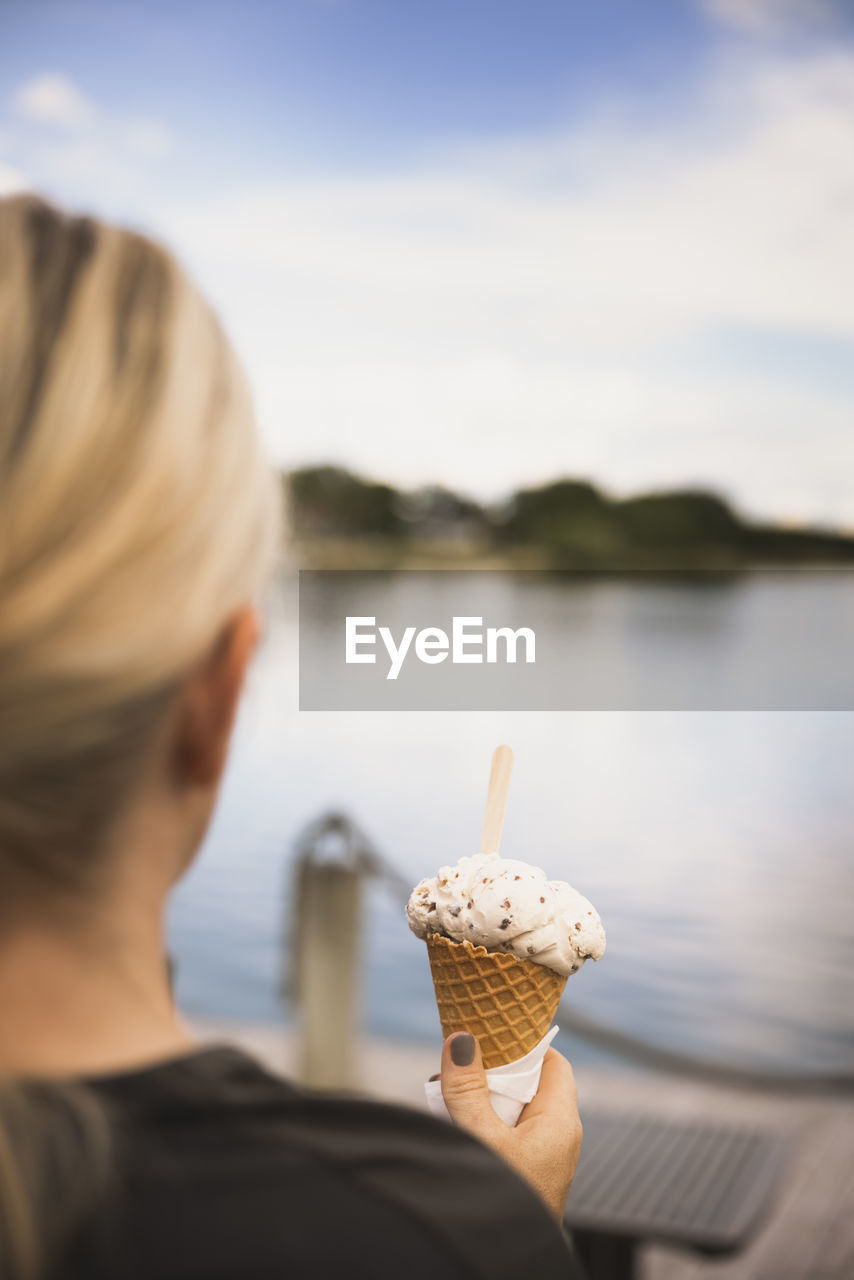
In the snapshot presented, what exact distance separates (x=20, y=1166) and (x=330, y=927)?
3.17 m

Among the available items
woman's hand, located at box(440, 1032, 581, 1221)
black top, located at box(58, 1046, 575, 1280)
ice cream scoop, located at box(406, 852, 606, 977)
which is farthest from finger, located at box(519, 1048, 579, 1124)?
black top, located at box(58, 1046, 575, 1280)

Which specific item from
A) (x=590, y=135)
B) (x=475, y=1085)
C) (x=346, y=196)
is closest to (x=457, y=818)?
(x=475, y=1085)

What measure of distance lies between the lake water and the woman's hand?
374 millimetres

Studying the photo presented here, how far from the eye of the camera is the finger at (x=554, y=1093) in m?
1.01

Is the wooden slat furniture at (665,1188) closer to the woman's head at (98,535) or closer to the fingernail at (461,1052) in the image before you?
the fingernail at (461,1052)

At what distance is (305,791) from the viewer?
62.1 feet

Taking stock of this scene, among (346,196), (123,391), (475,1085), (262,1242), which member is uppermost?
(346,196)

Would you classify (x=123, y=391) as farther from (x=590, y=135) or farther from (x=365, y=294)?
(x=590, y=135)

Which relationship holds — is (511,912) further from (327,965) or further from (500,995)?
(327,965)

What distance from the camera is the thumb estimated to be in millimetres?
951
